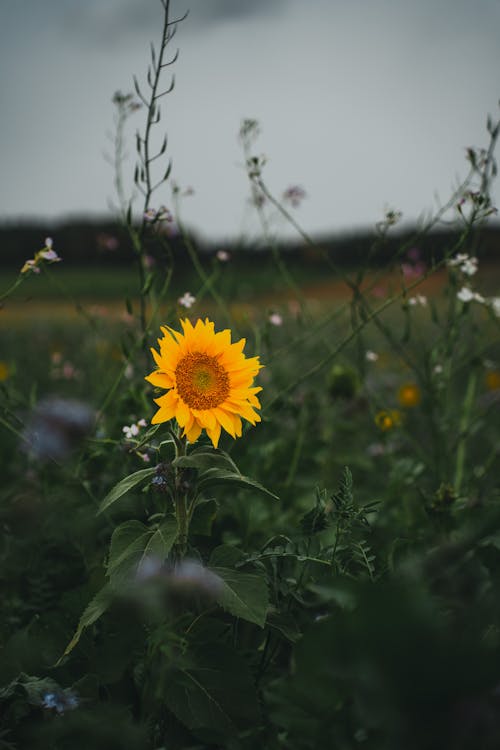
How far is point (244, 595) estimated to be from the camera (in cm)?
119

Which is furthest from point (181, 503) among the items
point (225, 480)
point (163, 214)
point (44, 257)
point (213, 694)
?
point (163, 214)

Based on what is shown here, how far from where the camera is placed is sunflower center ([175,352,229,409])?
131 centimetres

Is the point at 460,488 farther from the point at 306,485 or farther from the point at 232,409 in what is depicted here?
the point at 232,409

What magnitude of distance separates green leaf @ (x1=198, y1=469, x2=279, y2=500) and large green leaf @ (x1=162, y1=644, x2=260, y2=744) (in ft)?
1.01

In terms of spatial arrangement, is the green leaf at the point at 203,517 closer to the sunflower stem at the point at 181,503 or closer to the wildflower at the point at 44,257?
the sunflower stem at the point at 181,503

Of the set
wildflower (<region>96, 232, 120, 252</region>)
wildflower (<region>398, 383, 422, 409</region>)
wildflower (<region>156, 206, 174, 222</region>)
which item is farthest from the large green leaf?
wildflower (<region>398, 383, 422, 409</region>)

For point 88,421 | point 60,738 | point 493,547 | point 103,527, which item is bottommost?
point 103,527

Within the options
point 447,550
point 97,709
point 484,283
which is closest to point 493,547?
point 447,550

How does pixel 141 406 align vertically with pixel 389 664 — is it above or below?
below

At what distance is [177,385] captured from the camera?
1.32m

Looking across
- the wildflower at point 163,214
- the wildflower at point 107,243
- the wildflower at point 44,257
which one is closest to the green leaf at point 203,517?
the wildflower at point 44,257

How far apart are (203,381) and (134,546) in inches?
14.2

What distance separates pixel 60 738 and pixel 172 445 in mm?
590

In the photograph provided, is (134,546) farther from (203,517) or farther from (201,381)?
(201,381)
